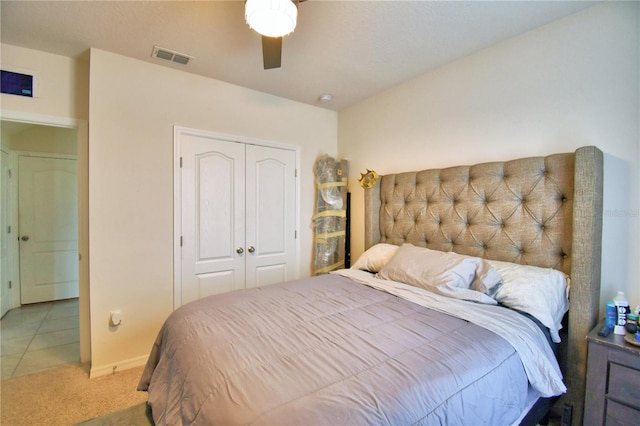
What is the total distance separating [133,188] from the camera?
230 cm

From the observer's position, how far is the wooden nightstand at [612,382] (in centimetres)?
119

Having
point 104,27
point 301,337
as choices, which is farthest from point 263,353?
point 104,27

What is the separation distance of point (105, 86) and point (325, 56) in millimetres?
1753

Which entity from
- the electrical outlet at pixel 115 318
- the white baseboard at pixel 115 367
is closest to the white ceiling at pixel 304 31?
the electrical outlet at pixel 115 318

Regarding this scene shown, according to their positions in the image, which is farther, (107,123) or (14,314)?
(14,314)

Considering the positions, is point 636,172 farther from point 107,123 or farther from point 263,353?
point 107,123

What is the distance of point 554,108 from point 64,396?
12.5ft

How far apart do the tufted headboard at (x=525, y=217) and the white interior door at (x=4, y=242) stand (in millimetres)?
4448

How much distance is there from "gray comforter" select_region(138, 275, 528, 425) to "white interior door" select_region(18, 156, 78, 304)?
3485mm

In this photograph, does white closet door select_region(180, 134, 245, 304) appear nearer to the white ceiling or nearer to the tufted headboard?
the white ceiling

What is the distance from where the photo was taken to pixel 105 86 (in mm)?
2184

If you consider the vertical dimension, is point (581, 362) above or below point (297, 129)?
below

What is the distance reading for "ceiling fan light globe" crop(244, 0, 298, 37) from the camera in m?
1.23

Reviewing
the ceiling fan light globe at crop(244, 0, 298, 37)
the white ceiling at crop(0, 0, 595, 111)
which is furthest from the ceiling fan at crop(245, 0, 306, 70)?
the white ceiling at crop(0, 0, 595, 111)
